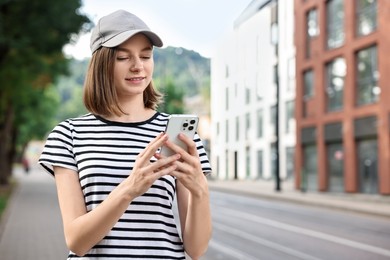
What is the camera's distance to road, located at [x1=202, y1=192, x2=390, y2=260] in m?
12.5

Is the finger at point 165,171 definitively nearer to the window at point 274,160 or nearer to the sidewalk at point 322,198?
the sidewalk at point 322,198

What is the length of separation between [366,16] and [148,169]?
2991 cm

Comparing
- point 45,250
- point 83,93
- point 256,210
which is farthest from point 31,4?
point 83,93

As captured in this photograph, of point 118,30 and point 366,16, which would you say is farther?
point 366,16

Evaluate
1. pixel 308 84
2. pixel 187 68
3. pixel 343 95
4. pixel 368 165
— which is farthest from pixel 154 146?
pixel 308 84

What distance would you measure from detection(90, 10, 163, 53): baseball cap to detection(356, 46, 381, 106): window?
1113 inches

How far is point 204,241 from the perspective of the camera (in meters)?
2.46

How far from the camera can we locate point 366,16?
30.9 meters

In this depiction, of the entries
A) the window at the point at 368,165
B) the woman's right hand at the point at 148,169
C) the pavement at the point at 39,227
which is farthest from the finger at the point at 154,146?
the window at the point at 368,165

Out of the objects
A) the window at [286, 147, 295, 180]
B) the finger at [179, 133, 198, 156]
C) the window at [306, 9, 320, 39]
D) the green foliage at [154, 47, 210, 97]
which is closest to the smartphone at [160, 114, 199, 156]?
the finger at [179, 133, 198, 156]

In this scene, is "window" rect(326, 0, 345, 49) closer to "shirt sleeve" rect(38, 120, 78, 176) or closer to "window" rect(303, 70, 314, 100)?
"window" rect(303, 70, 314, 100)

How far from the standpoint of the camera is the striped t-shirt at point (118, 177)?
237cm

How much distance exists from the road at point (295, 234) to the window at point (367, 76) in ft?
28.1

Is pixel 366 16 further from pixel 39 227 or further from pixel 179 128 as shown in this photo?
pixel 179 128
